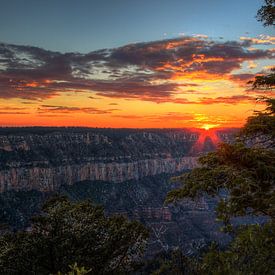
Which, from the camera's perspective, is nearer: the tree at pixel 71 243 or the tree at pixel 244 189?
the tree at pixel 244 189

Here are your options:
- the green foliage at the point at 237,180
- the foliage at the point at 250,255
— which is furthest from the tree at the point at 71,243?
the foliage at the point at 250,255

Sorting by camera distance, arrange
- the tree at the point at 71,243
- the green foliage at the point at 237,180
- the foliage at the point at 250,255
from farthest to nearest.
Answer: the tree at the point at 71,243 < the green foliage at the point at 237,180 < the foliage at the point at 250,255

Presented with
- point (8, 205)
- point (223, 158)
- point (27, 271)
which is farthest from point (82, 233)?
point (8, 205)

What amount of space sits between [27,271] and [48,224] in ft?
7.80

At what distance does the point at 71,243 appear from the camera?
1945 centimetres

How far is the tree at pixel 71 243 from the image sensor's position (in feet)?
61.3

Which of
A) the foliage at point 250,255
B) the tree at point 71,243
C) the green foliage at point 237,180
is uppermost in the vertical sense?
the green foliage at point 237,180

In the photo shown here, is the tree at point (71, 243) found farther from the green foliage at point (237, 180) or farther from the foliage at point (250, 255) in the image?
the foliage at point (250, 255)

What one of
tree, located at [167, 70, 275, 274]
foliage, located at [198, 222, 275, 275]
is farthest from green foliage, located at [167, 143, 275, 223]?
foliage, located at [198, 222, 275, 275]

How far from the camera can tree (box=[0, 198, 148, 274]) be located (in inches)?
736

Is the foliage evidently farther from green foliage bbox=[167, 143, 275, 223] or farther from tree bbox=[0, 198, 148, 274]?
tree bbox=[0, 198, 148, 274]

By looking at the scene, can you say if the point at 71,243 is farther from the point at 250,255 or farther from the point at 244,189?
the point at 244,189

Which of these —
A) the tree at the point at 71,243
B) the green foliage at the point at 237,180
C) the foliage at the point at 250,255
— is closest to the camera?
the foliage at the point at 250,255

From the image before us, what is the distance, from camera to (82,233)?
1984 cm
